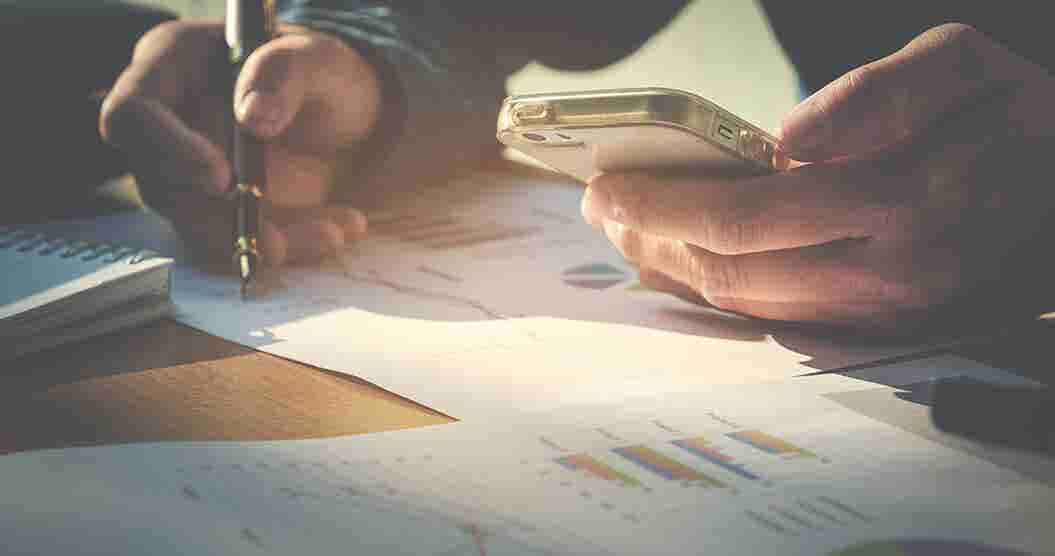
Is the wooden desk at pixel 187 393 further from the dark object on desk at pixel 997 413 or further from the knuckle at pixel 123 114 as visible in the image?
the knuckle at pixel 123 114

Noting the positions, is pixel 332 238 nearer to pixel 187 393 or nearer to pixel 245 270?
pixel 245 270

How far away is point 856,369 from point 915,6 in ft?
1.04

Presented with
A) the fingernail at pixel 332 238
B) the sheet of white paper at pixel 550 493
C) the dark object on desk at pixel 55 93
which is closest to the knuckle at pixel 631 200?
the sheet of white paper at pixel 550 493

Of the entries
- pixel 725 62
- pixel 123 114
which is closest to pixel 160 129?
pixel 123 114

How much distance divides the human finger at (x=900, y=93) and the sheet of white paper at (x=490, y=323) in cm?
11

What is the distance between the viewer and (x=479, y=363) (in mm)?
506

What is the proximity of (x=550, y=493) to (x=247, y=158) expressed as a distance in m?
0.41

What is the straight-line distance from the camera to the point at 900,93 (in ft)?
1.57

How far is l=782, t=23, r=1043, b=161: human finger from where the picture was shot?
474 mm

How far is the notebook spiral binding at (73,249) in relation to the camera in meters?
0.57

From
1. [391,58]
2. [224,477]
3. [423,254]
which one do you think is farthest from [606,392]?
[391,58]

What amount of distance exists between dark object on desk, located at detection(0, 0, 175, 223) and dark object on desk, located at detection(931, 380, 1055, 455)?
0.70 m

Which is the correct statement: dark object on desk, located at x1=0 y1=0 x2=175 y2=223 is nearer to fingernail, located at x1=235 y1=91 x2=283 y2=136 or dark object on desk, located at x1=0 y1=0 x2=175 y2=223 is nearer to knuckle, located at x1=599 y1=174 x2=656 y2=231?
fingernail, located at x1=235 y1=91 x2=283 y2=136

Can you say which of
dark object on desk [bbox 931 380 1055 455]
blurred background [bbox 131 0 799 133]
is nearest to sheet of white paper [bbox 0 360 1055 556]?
dark object on desk [bbox 931 380 1055 455]
